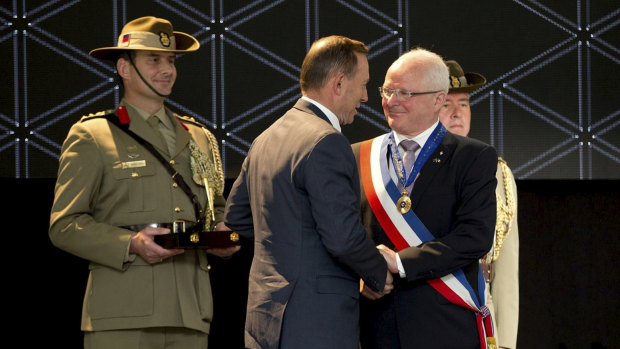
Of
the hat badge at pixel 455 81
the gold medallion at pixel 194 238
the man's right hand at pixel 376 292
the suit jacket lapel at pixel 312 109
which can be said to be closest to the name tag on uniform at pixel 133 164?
the gold medallion at pixel 194 238

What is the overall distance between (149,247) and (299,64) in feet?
5.86

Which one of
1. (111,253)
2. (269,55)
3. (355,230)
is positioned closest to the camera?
(355,230)

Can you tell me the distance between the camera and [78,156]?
129 inches

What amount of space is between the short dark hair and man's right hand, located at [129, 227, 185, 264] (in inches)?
30.9

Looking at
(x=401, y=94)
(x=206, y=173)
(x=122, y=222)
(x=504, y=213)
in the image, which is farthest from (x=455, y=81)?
(x=122, y=222)

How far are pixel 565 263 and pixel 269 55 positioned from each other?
Answer: 75.1 inches

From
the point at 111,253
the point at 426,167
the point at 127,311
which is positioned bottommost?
the point at 127,311

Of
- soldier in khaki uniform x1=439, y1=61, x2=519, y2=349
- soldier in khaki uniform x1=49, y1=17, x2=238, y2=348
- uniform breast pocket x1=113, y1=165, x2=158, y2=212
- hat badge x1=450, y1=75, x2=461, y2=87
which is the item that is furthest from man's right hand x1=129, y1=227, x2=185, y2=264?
hat badge x1=450, y1=75, x2=461, y2=87

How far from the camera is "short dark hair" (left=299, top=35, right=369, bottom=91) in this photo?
2852 mm

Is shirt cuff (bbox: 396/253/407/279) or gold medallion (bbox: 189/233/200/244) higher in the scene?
gold medallion (bbox: 189/233/200/244)

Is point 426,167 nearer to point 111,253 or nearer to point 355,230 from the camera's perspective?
point 355,230

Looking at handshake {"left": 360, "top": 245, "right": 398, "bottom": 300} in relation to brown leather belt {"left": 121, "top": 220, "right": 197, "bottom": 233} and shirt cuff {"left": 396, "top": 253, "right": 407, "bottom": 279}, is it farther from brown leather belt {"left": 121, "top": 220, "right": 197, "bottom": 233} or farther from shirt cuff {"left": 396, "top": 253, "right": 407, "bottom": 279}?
brown leather belt {"left": 121, "top": 220, "right": 197, "bottom": 233}

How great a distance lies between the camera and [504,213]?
3457 mm

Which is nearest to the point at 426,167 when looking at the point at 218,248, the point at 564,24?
the point at 218,248
